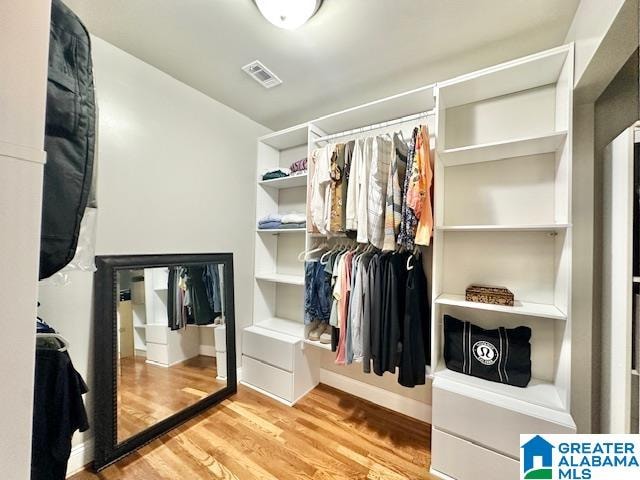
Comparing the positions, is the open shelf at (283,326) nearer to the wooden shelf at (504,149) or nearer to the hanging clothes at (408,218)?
the hanging clothes at (408,218)

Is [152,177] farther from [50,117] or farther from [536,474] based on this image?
[536,474]

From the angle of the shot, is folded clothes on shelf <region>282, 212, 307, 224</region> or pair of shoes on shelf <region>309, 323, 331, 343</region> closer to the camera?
pair of shoes on shelf <region>309, 323, 331, 343</region>

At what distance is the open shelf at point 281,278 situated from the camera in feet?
7.37

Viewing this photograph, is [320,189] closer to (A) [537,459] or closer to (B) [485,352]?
(B) [485,352]

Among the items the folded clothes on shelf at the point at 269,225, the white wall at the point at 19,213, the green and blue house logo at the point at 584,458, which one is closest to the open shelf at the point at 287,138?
the folded clothes on shelf at the point at 269,225

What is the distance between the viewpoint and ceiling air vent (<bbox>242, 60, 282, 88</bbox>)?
173 cm

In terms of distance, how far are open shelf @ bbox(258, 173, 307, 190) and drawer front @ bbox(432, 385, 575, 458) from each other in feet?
5.89

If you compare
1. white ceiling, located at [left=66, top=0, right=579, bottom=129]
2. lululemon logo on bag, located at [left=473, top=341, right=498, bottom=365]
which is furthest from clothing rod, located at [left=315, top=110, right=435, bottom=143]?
lululemon logo on bag, located at [left=473, top=341, right=498, bottom=365]

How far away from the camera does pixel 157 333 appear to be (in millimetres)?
1811

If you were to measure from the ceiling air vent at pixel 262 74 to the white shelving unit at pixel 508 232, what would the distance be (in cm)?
111

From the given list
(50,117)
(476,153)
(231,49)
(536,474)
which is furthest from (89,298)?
(476,153)

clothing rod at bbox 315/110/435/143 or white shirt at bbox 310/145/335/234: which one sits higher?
clothing rod at bbox 315/110/435/143

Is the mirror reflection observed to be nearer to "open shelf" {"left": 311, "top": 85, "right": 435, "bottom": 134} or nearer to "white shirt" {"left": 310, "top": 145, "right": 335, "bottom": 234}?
"white shirt" {"left": 310, "top": 145, "right": 335, "bottom": 234}

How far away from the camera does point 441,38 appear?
1.47 meters
